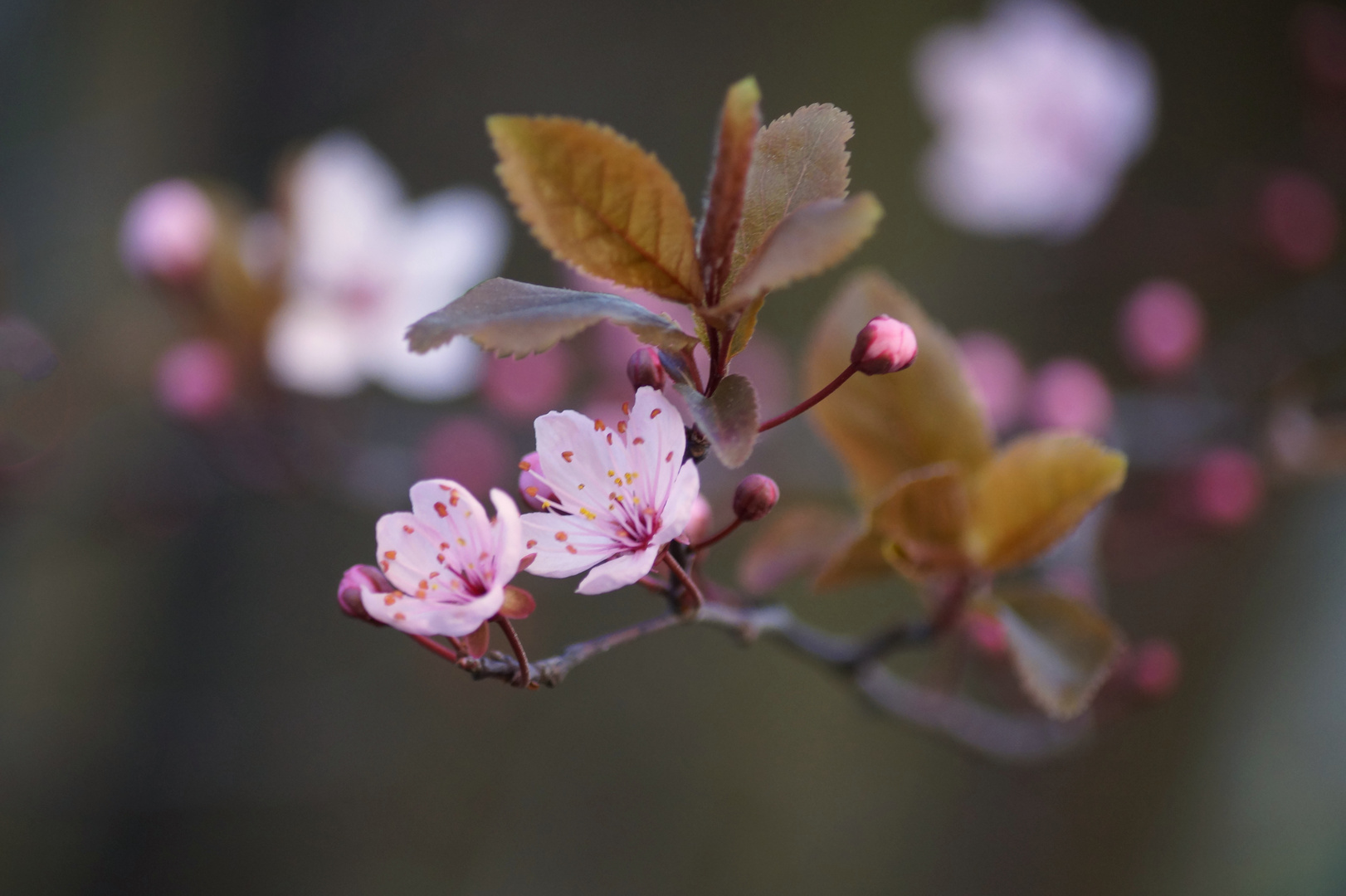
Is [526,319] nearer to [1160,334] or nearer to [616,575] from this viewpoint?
[616,575]

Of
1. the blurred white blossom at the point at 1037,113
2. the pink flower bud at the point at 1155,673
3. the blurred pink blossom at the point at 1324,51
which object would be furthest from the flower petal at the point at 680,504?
the blurred pink blossom at the point at 1324,51

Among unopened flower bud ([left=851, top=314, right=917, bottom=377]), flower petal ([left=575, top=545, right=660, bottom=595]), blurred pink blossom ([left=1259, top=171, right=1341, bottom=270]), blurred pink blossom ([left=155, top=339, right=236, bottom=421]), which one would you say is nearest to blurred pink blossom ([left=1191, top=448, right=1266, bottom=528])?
blurred pink blossom ([left=1259, top=171, right=1341, bottom=270])

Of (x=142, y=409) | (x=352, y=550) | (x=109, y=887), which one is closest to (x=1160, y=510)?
(x=352, y=550)

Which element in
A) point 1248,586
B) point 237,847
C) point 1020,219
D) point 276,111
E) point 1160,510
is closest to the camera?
point 1160,510

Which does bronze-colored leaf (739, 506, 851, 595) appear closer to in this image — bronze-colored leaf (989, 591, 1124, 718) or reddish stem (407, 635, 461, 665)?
bronze-colored leaf (989, 591, 1124, 718)

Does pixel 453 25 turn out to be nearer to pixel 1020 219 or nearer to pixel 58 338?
pixel 58 338
